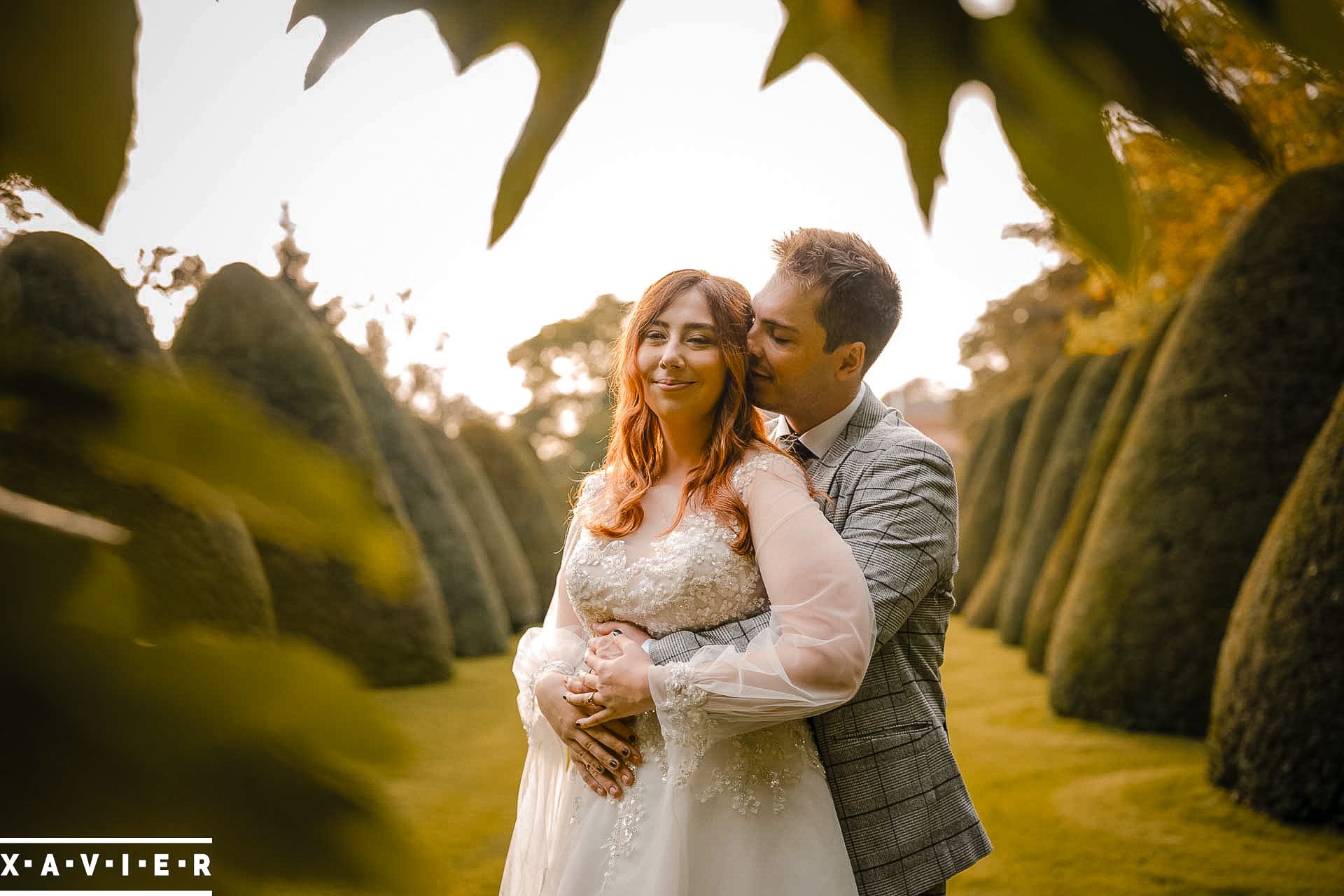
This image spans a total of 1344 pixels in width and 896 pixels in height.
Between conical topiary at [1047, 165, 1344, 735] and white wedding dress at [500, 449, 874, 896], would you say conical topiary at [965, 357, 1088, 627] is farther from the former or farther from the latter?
white wedding dress at [500, 449, 874, 896]

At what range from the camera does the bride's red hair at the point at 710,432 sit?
283 centimetres

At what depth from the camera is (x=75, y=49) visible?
389mm

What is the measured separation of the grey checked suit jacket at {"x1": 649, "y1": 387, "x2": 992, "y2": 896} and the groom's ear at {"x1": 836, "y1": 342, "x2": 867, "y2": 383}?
0.24m

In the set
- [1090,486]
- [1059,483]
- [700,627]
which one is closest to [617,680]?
[700,627]

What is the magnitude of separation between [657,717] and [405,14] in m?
2.26

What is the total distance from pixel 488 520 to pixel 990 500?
819cm

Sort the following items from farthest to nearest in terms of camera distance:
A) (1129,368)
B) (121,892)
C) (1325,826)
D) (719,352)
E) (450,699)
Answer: (1129,368) → (450,699) → (1325,826) → (719,352) → (121,892)

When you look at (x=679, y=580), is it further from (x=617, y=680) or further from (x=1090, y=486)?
(x=1090, y=486)

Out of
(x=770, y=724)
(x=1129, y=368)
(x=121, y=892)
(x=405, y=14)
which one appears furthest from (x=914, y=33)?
(x=1129, y=368)

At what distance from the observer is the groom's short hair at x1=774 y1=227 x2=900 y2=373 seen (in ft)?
9.75

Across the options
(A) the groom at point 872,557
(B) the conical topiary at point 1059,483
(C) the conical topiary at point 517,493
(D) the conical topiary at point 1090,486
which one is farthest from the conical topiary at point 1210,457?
(C) the conical topiary at point 517,493

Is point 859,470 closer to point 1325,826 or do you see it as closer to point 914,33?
point 914,33

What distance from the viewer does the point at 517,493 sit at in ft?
56.7

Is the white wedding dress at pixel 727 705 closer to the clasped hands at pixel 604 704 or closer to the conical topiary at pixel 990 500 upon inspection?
the clasped hands at pixel 604 704
